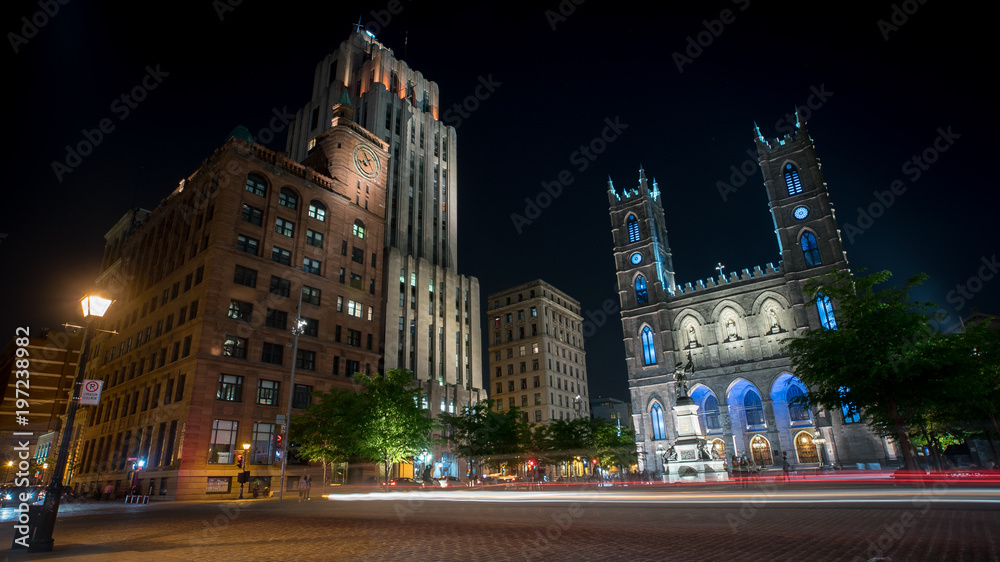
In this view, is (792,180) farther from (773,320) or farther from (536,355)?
(536,355)

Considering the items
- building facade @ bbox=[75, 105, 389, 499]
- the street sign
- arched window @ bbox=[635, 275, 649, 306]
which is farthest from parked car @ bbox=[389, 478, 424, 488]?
arched window @ bbox=[635, 275, 649, 306]

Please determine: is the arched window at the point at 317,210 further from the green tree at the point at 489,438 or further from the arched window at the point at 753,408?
the arched window at the point at 753,408

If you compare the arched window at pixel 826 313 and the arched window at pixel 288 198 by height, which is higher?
the arched window at pixel 288 198

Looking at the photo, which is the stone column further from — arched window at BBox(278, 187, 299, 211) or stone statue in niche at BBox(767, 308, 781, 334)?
arched window at BBox(278, 187, 299, 211)

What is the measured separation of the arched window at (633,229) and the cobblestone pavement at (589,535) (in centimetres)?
6525

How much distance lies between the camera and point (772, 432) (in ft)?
195

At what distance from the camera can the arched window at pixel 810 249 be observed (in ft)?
211

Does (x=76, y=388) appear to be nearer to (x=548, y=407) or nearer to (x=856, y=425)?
(x=856, y=425)

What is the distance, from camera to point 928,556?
716cm

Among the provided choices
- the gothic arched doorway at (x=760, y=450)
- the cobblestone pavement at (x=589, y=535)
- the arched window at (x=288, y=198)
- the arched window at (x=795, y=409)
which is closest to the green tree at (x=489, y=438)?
the arched window at (x=288, y=198)

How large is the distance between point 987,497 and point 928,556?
13105 millimetres

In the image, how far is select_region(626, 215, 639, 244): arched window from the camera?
78.9 metres

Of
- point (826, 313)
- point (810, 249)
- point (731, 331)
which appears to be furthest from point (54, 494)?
point (810, 249)

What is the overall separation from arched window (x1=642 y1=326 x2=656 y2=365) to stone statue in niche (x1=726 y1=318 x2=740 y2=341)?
989 centimetres
